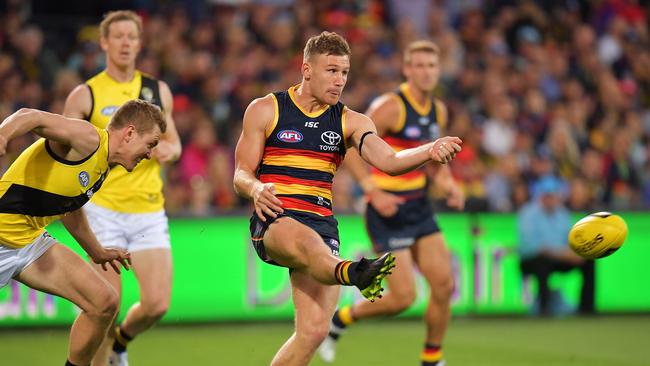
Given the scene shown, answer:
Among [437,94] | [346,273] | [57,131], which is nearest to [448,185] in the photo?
[346,273]

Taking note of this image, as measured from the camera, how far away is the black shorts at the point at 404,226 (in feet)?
31.3

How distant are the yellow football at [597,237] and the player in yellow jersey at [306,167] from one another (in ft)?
5.50

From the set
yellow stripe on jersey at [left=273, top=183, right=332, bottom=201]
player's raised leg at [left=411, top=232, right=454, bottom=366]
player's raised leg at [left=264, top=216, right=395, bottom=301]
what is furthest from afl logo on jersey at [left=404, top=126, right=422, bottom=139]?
player's raised leg at [left=264, top=216, right=395, bottom=301]

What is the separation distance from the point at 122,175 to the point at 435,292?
9.48 feet

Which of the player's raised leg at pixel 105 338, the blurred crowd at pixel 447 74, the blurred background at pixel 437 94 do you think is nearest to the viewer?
the player's raised leg at pixel 105 338

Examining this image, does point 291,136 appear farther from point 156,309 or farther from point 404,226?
point 404,226

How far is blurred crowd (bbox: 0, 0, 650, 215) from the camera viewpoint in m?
14.4

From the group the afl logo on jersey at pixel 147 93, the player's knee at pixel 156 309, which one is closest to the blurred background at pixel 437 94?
the player's knee at pixel 156 309

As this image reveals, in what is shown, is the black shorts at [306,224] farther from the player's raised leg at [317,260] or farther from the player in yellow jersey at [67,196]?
the player in yellow jersey at [67,196]

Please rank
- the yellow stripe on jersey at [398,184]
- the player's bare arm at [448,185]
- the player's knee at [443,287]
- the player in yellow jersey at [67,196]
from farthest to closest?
1. the yellow stripe on jersey at [398,184]
2. the player's bare arm at [448,185]
3. the player's knee at [443,287]
4. the player in yellow jersey at [67,196]

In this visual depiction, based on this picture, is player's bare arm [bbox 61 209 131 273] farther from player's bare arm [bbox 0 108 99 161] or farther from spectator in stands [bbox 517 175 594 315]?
spectator in stands [bbox 517 175 594 315]

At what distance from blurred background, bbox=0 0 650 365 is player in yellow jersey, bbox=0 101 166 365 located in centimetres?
330

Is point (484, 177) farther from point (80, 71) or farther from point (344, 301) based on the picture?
point (80, 71)

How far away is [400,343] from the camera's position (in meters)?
11.6
